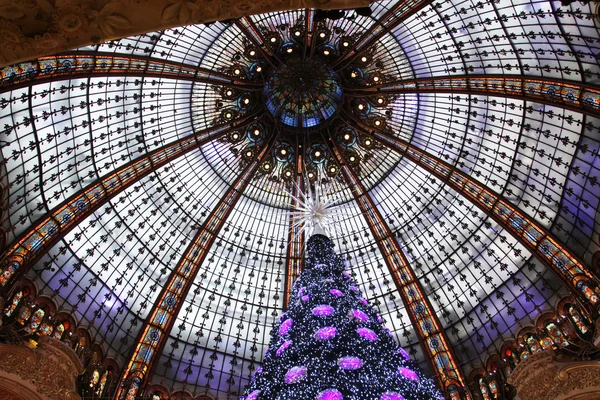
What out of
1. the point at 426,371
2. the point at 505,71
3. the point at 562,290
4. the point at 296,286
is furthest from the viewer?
the point at 426,371

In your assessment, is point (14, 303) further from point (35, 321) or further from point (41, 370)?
point (41, 370)

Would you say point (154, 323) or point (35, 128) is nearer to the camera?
point (35, 128)

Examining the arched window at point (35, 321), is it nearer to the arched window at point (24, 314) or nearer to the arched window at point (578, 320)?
the arched window at point (24, 314)

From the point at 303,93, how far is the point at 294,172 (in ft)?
12.5

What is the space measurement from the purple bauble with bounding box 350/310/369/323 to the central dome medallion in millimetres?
11073

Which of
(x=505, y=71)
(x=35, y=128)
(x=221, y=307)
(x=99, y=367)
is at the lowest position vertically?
(x=99, y=367)

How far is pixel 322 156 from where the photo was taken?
72.8ft

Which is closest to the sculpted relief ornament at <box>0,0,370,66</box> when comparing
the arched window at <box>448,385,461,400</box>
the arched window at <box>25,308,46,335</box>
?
the arched window at <box>25,308,46,335</box>

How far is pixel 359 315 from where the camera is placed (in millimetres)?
13188

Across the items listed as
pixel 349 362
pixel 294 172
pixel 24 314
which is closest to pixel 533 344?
pixel 349 362

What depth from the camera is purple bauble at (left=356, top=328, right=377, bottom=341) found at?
1228 centimetres

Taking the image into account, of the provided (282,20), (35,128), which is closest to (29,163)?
(35,128)

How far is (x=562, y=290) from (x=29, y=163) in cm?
1951

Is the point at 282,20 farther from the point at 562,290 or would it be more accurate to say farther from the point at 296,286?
the point at 562,290
